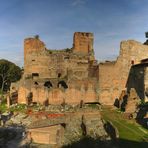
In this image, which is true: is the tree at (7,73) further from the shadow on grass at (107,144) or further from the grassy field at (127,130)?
the shadow on grass at (107,144)

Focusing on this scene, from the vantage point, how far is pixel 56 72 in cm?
4278

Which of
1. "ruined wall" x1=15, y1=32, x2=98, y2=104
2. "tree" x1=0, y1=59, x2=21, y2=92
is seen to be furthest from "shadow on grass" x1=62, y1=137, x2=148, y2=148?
"tree" x1=0, y1=59, x2=21, y2=92

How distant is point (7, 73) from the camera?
5503cm

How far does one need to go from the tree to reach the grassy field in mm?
23594

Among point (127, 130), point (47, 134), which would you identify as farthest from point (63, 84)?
point (127, 130)

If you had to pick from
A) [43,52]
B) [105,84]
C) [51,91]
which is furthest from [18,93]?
[105,84]

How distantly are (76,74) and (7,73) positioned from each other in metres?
19.4

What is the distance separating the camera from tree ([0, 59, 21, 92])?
54188 millimetres

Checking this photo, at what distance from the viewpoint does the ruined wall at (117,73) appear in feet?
130

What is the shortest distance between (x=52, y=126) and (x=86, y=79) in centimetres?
1179

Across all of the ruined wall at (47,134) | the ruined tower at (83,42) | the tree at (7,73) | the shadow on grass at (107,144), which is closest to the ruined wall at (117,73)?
the ruined tower at (83,42)

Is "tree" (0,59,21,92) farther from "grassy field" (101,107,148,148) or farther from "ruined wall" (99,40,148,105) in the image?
"grassy field" (101,107,148,148)

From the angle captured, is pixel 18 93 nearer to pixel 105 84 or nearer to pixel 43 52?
pixel 43 52

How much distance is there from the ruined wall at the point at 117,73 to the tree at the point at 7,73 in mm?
21167
